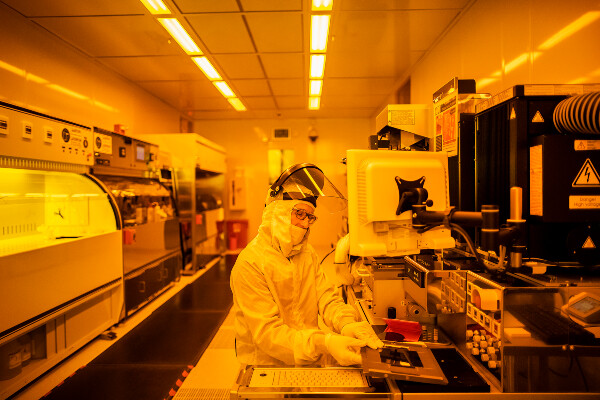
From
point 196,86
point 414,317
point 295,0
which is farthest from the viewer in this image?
point 196,86

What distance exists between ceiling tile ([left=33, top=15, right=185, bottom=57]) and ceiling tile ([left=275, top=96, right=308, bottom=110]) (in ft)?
7.84

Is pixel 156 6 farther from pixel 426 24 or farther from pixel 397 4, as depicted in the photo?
pixel 426 24

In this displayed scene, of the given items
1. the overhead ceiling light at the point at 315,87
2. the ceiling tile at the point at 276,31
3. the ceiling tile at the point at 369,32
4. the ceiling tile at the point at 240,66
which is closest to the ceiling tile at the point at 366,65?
the ceiling tile at the point at 369,32

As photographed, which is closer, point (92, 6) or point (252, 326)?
point (252, 326)

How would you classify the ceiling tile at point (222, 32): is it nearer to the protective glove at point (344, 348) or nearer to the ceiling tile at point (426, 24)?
the ceiling tile at point (426, 24)

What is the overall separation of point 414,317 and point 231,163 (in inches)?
256

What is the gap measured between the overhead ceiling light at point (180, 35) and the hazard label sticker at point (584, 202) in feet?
11.2

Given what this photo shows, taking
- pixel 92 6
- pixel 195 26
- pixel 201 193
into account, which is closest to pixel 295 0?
pixel 195 26

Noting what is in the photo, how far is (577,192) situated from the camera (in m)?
1.17

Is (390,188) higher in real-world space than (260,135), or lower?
lower

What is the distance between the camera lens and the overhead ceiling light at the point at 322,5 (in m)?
2.79

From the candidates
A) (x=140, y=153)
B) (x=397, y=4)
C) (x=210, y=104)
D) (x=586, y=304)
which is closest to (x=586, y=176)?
(x=586, y=304)

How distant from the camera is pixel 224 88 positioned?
206 inches

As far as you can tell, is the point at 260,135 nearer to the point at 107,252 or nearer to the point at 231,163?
the point at 231,163
